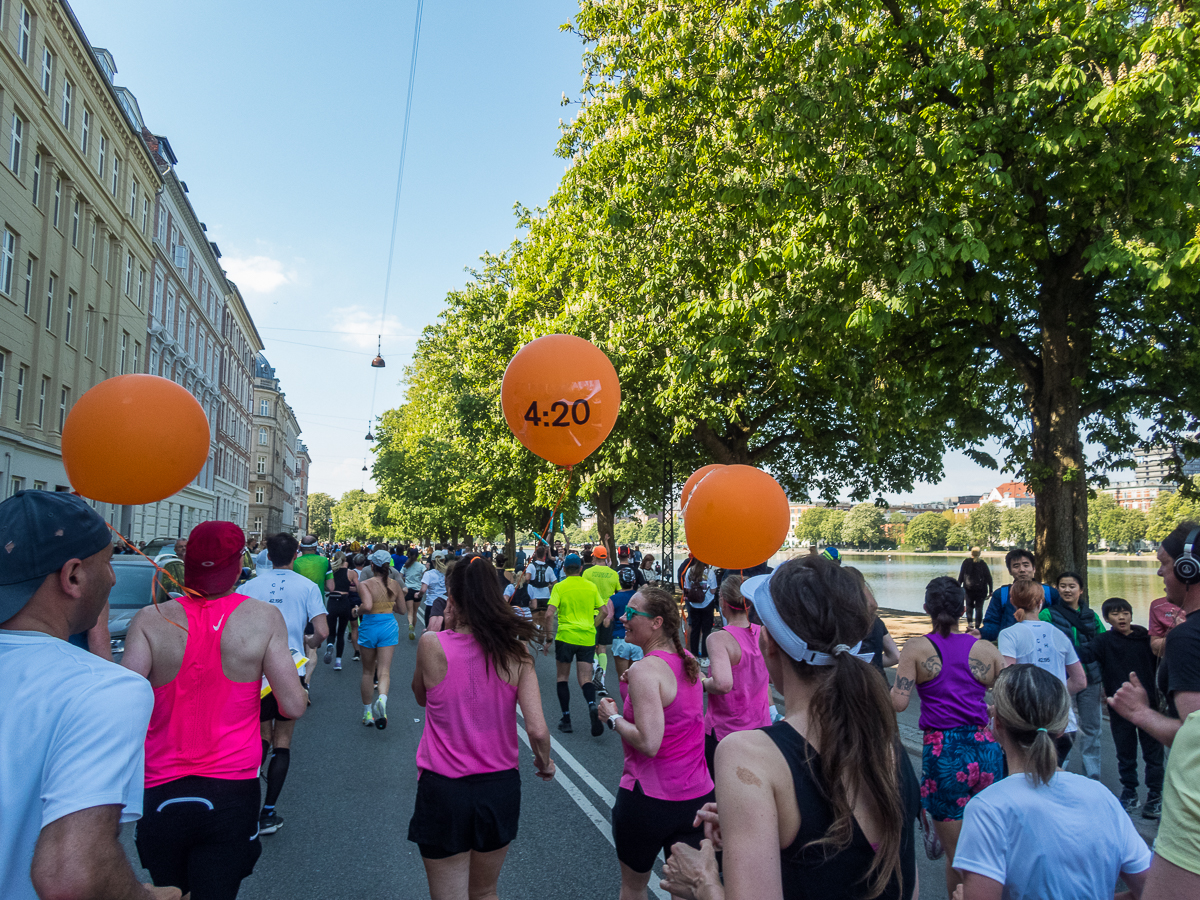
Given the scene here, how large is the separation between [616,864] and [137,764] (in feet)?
13.1

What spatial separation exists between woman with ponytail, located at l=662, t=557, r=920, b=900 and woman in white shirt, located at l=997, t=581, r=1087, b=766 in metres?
3.39

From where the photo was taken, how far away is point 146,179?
3341cm

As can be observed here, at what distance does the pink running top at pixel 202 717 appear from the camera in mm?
2932

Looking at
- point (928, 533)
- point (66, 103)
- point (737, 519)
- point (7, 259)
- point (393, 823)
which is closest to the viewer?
point (737, 519)

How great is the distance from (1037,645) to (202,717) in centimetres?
462

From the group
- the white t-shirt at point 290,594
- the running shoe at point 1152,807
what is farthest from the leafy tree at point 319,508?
the running shoe at point 1152,807

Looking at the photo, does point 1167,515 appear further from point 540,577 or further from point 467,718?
point 467,718

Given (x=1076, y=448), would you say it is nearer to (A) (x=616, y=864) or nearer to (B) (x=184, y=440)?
(A) (x=616, y=864)

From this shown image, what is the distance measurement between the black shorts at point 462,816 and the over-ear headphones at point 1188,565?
8.71 ft

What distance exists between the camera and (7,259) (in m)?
20.9

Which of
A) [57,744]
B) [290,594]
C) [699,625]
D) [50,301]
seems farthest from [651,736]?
[50,301]

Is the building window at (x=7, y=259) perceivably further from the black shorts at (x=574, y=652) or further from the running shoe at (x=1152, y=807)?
the running shoe at (x=1152, y=807)

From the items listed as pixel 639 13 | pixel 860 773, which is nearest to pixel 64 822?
pixel 860 773

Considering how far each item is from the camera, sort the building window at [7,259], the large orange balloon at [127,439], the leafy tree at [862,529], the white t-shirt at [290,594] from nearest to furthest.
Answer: the large orange balloon at [127,439]
the white t-shirt at [290,594]
the building window at [7,259]
the leafy tree at [862,529]
